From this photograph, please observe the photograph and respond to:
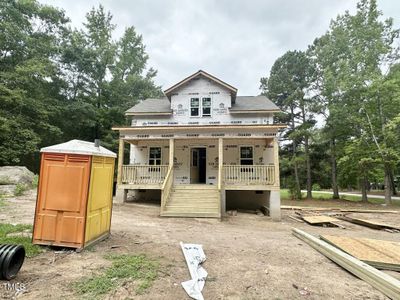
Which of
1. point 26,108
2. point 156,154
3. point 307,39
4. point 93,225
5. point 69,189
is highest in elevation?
point 307,39

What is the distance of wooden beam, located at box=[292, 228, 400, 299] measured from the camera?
10.5 ft

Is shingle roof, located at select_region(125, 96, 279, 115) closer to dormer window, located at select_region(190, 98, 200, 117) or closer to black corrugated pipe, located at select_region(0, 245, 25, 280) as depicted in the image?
dormer window, located at select_region(190, 98, 200, 117)

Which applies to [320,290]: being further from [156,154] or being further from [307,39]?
[307,39]

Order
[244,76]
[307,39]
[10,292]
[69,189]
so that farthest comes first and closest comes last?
[244,76] → [307,39] → [69,189] → [10,292]

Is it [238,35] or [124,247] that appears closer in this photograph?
[124,247]

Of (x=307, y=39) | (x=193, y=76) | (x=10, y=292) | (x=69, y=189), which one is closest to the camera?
(x=10, y=292)

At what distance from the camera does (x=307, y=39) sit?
2545 centimetres

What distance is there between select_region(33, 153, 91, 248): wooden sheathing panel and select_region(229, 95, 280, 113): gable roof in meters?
11.3

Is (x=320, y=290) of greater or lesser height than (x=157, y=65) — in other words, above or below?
below

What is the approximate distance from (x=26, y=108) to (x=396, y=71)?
1223 inches

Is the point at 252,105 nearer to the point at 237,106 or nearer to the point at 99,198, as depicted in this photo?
the point at 237,106

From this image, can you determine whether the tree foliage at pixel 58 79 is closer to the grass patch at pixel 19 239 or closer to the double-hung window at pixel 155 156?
the double-hung window at pixel 155 156

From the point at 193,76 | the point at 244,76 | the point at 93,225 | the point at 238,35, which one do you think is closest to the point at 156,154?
the point at 193,76

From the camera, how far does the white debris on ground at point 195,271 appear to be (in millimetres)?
3156
